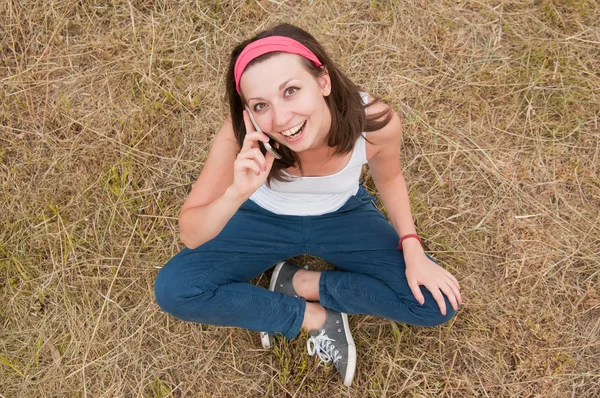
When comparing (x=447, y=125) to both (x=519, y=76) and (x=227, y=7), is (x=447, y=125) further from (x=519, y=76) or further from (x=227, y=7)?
(x=227, y=7)

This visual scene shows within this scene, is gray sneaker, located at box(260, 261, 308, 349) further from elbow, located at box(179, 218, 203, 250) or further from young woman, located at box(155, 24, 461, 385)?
elbow, located at box(179, 218, 203, 250)

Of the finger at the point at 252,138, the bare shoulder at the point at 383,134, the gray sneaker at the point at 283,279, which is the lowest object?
the gray sneaker at the point at 283,279

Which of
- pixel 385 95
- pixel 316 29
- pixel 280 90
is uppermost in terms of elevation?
pixel 280 90

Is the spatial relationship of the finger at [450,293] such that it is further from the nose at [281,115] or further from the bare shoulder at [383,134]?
the nose at [281,115]

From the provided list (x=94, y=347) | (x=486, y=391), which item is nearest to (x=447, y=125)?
(x=486, y=391)

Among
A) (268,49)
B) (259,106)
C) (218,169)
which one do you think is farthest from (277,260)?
(268,49)

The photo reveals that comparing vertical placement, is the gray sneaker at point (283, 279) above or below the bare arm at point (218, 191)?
below

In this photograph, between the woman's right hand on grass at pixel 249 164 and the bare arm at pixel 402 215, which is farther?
the bare arm at pixel 402 215

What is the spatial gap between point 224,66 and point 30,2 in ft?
4.39

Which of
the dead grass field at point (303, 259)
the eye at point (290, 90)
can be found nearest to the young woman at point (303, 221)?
the eye at point (290, 90)

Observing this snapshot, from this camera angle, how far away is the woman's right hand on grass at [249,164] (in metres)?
1.88

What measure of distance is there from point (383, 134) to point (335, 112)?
0.91ft

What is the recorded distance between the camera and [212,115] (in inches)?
126

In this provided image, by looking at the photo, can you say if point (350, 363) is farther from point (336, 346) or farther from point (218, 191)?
point (218, 191)
